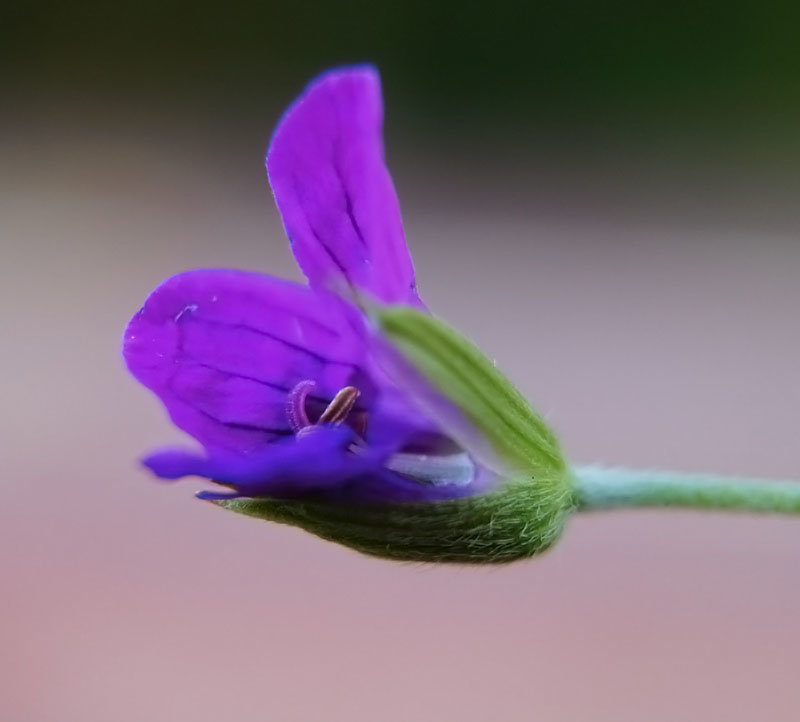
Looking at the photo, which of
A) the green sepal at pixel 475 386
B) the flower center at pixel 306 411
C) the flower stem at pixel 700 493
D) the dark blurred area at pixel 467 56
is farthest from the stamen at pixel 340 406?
the dark blurred area at pixel 467 56

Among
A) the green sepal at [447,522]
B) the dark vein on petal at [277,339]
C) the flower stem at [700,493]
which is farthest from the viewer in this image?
the dark vein on petal at [277,339]

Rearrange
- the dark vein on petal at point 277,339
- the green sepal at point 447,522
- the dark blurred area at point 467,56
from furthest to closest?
the dark blurred area at point 467,56, the dark vein on petal at point 277,339, the green sepal at point 447,522

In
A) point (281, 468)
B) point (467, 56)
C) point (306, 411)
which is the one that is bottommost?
point (281, 468)

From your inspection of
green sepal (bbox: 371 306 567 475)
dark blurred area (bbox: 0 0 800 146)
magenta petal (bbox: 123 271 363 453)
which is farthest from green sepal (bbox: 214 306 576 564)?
dark blurred area (bbox: 0 0 800 146)

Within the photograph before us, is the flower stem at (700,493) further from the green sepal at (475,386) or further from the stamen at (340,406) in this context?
the stamen at (340,406)

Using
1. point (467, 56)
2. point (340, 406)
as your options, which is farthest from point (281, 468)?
point (467, 56)

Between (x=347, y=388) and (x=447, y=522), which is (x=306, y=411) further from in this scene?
(x=447, y=522)
